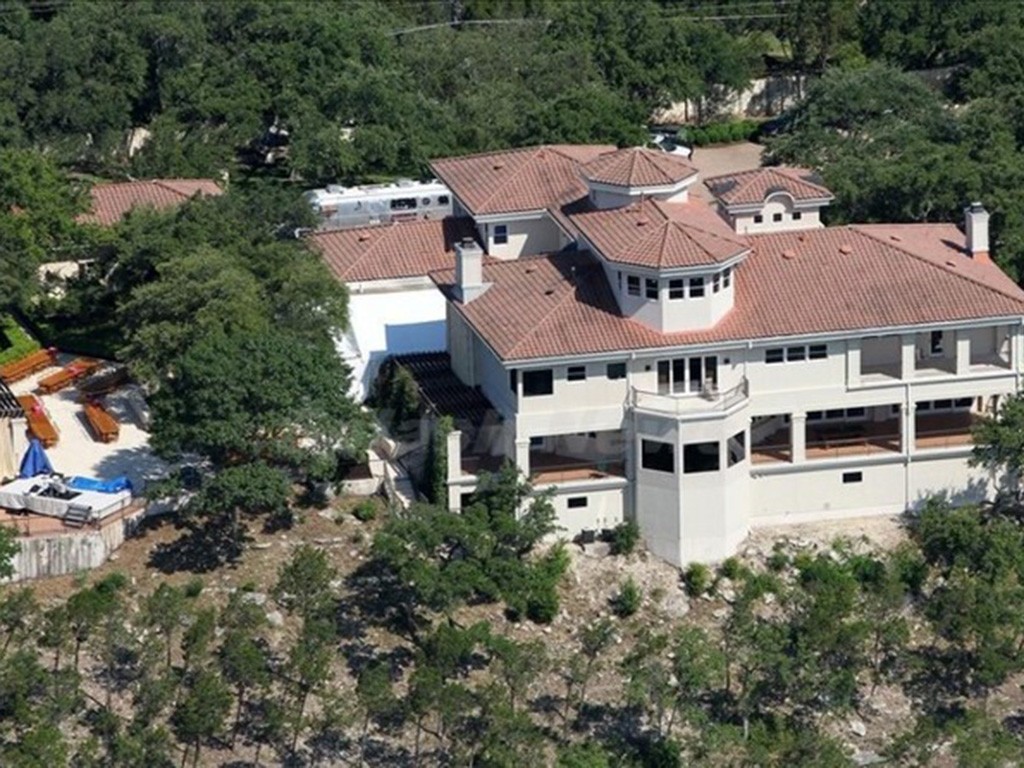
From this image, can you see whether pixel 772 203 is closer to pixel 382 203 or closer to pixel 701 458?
pixel 701 458

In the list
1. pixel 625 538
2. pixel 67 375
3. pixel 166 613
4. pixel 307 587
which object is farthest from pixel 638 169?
pixel 166 613

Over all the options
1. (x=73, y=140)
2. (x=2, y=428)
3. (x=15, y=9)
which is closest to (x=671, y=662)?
(x=2, y=428)

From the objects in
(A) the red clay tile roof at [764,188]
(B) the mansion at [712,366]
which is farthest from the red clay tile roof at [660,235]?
(A) the red clay tile roof at [764,188]

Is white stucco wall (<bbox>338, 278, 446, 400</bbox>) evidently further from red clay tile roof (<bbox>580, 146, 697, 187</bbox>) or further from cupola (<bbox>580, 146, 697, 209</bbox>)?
red clay tile roof (<bbox>580, 146, 697, 187</bbox>)

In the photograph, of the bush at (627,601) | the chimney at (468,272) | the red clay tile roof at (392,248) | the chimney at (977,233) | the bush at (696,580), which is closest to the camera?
the bush at (627,601)

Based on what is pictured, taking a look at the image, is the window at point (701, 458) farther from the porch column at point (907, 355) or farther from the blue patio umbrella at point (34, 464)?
the blue patio umbrella at point (34, 464)
